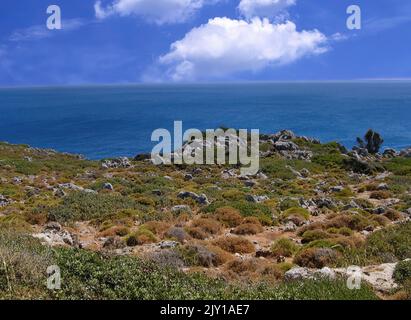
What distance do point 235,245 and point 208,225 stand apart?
3.02 metres

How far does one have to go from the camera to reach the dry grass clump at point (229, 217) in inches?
812

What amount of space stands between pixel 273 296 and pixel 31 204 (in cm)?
1954

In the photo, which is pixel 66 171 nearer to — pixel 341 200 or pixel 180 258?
pixel 341 200

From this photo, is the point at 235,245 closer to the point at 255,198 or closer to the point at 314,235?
the point at 314,235

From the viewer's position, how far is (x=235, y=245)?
16.3 meters

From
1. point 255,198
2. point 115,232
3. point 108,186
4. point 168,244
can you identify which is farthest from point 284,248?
point 108,186

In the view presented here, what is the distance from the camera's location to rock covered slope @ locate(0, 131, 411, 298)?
13270 millimetres

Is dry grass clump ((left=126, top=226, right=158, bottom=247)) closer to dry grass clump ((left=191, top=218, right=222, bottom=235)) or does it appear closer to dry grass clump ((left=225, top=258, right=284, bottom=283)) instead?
dry grass clump ((left=191, top=218, right=222, bottom=235))

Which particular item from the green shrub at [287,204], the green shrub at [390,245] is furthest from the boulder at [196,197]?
the green shrub at [390,245]

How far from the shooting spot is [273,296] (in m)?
8.19

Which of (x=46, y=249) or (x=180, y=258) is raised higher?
(x=46, y=249)

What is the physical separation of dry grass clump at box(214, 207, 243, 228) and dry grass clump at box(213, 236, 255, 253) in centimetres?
365

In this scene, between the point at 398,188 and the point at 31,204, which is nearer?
the point at 31,204
